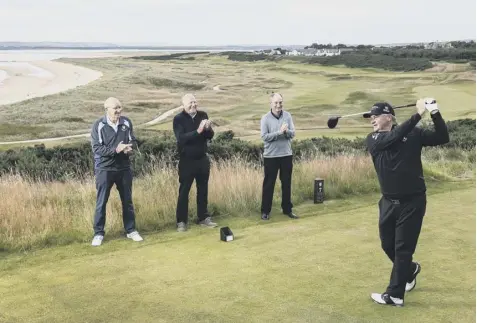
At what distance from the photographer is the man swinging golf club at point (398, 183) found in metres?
4.89

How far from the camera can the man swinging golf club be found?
4.89 meters

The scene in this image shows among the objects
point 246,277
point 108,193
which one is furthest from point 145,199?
point 246,277

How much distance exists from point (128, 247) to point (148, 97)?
54217mm

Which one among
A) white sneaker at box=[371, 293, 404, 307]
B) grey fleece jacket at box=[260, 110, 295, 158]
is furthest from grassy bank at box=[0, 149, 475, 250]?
white sneaker at box=[371, 293, 404, 307]

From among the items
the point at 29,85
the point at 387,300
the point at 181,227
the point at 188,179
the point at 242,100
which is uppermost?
the point at 188,179

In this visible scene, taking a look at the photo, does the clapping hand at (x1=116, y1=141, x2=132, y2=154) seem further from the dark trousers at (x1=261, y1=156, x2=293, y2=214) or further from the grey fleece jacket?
the dark trousers at (x1=261, y1=156, x2=293, y2=214)

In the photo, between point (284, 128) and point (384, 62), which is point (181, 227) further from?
point (384, 62)

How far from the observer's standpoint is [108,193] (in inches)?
297

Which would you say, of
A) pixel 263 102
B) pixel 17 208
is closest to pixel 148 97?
pixel 263 102

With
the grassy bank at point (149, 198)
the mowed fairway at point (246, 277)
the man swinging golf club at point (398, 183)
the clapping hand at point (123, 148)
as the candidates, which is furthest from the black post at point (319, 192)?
the man swinging golf club at point (398, 183)

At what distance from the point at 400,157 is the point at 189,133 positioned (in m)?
3.48

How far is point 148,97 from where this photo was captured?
60.3 m

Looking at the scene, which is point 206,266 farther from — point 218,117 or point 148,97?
point 148,97

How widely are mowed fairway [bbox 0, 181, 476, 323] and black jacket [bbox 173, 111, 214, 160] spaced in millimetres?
1032
